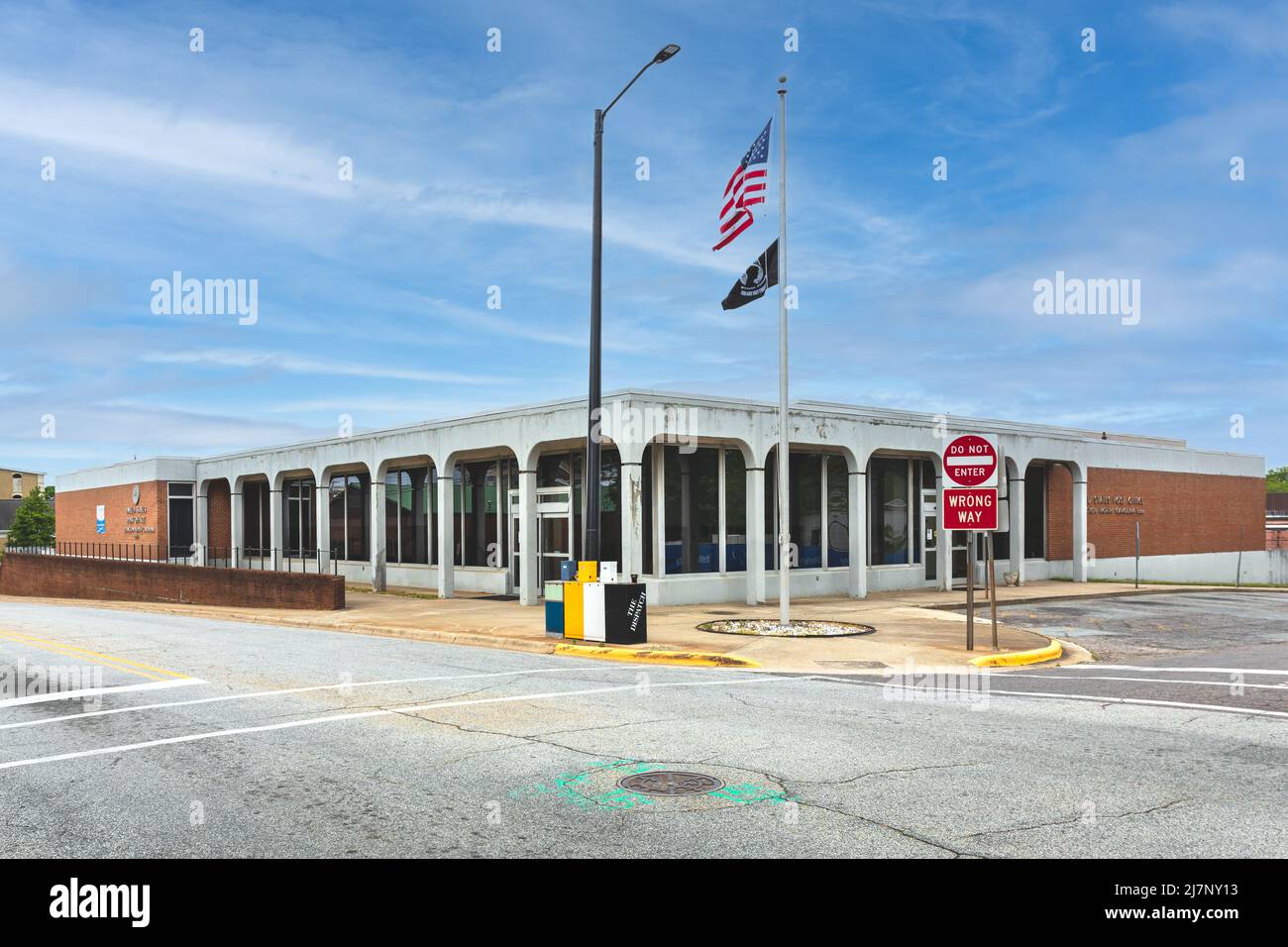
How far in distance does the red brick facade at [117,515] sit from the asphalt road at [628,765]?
3384cm

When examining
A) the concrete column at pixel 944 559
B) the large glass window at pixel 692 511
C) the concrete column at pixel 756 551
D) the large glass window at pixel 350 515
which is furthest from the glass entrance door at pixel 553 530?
the concrete column at pixel 944 559

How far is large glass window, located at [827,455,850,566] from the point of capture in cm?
2808

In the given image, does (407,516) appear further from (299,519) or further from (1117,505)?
(1117,505)

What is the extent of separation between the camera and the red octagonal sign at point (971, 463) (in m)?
15.5

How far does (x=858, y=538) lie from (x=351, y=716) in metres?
18.7

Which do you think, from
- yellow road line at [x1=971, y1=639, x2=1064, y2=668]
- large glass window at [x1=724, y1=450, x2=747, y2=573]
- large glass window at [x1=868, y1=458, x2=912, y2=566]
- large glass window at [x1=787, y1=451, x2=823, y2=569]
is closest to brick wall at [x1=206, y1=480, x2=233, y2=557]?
large glass window at [x1=724, y1=450, x2=747, y2=573]

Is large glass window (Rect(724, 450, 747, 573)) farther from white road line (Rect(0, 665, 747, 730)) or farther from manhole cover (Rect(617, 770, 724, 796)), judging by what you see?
manhole cover (Rect(617, 770, 724, 796))

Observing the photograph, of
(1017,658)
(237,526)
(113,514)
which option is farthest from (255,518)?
(1017,658)

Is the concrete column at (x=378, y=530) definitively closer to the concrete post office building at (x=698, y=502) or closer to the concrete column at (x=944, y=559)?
the concrete post office building at (x=698, y=502)

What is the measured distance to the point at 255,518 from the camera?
140 feet

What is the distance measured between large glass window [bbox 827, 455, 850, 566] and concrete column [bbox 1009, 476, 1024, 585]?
6.58 meters
